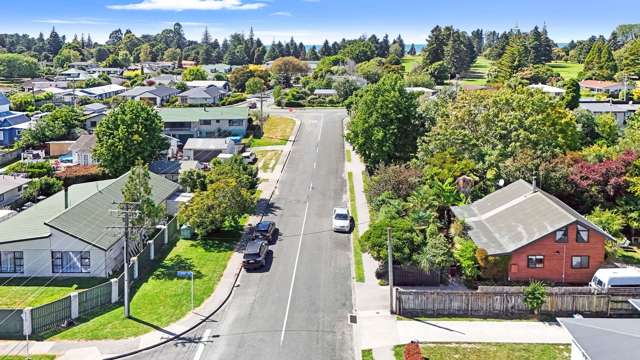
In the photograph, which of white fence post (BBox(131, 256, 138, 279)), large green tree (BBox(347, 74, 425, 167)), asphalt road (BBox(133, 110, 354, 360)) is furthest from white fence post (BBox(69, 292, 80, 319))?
large green tree (BBox(347, 74, 425, 167))

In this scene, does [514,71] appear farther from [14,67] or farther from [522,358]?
[14,67]

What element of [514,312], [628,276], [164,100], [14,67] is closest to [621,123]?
[628,276]

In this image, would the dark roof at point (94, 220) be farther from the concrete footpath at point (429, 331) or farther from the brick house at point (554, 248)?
the brick house at point (554, 248)

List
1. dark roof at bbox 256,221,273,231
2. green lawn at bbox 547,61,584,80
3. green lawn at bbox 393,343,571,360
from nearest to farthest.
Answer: green lawn at bbox 393,343,571,360, dark roof at bbox 256,221,273,231, green lawn at bbox 547,61,584,80

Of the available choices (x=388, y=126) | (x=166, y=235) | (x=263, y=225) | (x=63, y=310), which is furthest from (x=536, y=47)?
(x=63, y=310)

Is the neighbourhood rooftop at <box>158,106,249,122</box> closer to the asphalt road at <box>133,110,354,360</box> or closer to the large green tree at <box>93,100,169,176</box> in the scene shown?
the large green tree at <box>93,100,169,176</box>
